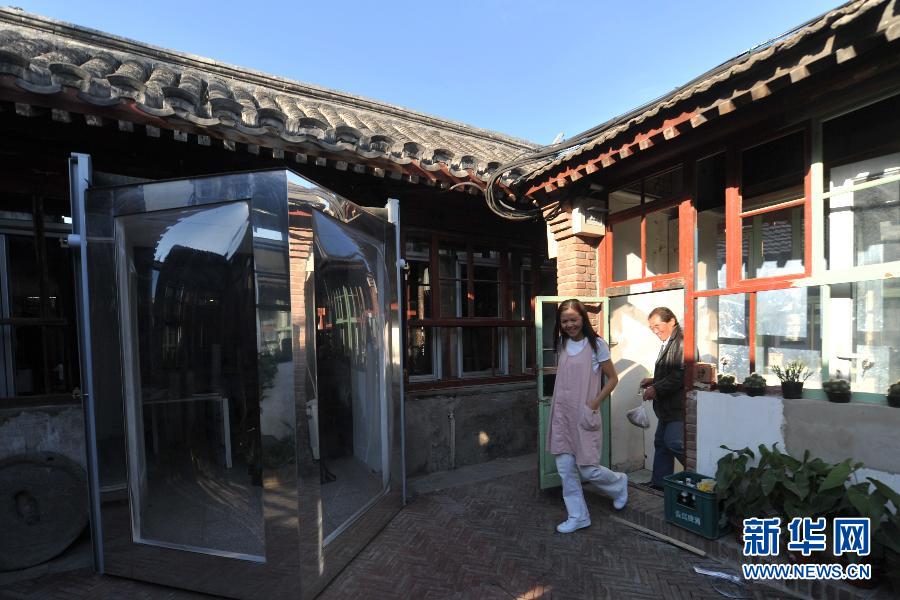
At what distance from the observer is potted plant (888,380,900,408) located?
2619 millimetres

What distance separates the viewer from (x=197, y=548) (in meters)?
2.80

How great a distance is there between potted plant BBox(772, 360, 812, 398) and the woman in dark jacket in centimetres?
86

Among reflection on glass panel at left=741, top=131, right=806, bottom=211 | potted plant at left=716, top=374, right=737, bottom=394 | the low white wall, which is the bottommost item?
the low white wall

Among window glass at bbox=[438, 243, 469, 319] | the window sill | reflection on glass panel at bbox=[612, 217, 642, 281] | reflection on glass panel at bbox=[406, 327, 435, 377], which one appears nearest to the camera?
reflection on glass panel at bbox=[612, 217, 642, 281]

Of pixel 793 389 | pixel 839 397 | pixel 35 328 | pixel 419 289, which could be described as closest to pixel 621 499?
pixel 793 389

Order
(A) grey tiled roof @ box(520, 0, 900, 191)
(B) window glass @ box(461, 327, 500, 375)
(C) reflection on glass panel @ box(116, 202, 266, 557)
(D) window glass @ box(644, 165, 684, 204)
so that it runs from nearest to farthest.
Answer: (A) grey tiled roof @ box(520, 0, 900, 191) < (C) reflection on glass panel @ box(116, 202, 266, 557) < (D) window glass @ box(644, 165, 684, 204) < (B) window glass @ box(461, 327, 500, 375)

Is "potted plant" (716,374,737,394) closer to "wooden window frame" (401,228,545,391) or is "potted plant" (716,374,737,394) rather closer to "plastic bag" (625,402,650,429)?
"plastic bag" (625,402,650,429)

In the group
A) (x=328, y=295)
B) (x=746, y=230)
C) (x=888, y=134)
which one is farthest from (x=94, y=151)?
(x=888, y=134)

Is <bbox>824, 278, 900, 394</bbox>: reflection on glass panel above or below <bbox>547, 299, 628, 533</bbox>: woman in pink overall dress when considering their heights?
above

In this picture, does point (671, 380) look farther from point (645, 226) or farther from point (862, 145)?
point (862, 145)

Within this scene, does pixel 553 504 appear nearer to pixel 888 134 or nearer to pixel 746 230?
pixel 746 230

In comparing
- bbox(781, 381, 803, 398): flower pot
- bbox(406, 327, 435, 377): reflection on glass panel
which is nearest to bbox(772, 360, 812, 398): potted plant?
bbox(781, 381, 803, 398): flower pot

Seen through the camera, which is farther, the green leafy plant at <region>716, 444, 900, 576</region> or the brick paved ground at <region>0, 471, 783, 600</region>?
the brick paved ground at <region>0, 471, 783, 600</region>

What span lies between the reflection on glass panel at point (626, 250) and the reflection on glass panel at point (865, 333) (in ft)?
6.03
